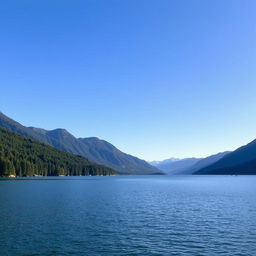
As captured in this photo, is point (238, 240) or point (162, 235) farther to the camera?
point (162, 235)

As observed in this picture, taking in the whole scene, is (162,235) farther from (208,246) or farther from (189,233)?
(208,246)

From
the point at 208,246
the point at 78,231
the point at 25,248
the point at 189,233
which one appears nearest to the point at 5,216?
the point at 78,231

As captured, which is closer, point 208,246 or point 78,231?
point 208,246

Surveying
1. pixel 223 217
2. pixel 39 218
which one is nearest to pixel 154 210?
pixel 223 217

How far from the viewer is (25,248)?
135 feet

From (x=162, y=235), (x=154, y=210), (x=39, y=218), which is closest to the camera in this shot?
(x=162, y=235)

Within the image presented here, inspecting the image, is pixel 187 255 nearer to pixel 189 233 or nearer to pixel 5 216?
pixel 189 233

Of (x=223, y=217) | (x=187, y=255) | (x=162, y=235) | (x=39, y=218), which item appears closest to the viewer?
(x=187, y=255)

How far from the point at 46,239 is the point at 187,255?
2195cm

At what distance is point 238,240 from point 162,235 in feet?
39.4

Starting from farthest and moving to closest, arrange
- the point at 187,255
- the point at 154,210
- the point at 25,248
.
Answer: the point at 154,210 → the point at 25,248 → the point at 187,255

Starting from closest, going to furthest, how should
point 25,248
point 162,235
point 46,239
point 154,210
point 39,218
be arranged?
point 25,248, point 46,239, point 162,235, point 39,218, point 154,210

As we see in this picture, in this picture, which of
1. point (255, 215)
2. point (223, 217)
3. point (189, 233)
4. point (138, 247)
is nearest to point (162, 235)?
point (189, 233)

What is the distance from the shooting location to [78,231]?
5178cm
